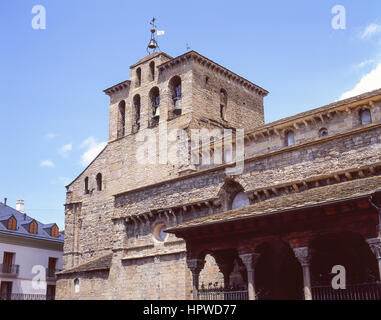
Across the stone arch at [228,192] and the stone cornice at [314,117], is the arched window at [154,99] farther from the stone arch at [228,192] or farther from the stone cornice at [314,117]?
the stone arch at [228,192]

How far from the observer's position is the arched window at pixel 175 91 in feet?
96.6

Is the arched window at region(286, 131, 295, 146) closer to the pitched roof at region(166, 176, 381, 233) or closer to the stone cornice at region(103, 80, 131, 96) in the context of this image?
the pitched roof at region(166, 176, 381, 233)

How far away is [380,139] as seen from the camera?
46.9ft

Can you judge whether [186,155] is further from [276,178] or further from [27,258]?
[27,258]

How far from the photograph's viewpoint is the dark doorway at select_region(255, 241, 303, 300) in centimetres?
1454

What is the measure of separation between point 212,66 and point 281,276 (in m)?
18.3

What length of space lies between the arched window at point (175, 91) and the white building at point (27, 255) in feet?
47.5

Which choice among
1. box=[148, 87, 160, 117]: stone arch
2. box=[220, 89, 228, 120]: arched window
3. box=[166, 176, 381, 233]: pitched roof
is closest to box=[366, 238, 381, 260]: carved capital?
box=[166, 176, 381, 233]: pitched roof

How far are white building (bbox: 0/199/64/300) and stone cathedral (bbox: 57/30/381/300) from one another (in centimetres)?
380

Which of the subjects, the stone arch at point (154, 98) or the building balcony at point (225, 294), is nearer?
the building balcony at point (225, 294)

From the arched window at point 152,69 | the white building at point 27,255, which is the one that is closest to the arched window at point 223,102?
the arched window at point 152,69

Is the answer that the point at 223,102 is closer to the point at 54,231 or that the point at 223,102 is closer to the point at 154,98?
the point at 154,98

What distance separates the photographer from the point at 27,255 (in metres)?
33.4

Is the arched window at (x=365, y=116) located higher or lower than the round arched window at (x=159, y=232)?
higher
